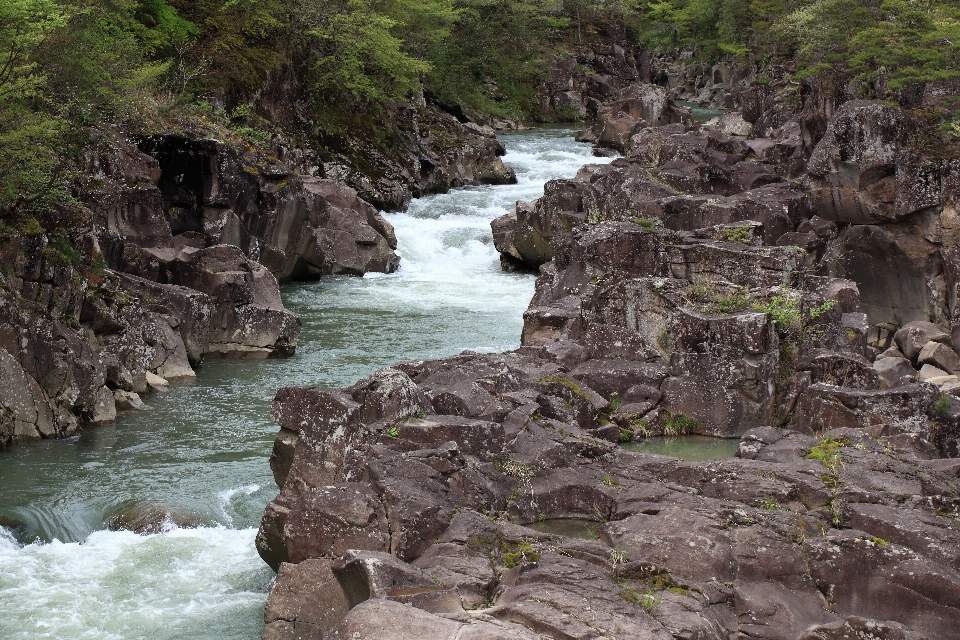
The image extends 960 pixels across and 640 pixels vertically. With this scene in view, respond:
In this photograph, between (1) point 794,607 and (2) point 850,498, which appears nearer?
(1) point 794,607

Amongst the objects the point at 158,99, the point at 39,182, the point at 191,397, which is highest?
the point at 158,99

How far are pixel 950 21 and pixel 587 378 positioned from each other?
1699cm

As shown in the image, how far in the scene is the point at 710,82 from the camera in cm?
6438

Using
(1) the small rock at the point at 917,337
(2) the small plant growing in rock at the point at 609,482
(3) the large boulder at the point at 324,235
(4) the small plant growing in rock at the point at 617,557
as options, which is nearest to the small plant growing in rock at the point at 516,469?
(2) the small plant growing in rock at the point at 609,482

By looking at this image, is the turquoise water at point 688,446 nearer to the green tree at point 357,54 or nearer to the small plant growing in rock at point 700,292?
the small plant growing in rock at point 700,292

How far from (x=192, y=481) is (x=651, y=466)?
690 centimetres

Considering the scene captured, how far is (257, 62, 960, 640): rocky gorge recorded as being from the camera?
27.8ft

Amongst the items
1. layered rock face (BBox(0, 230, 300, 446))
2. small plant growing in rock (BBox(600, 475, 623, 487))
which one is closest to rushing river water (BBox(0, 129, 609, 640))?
layered rock face (BBox(0, 230, 300, 446))

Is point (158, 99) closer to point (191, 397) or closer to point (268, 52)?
point (268, 52)

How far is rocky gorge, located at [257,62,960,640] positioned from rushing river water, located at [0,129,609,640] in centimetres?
127

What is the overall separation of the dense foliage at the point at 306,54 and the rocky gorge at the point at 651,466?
7.64m

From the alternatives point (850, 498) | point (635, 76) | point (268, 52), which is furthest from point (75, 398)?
point (635, 76)

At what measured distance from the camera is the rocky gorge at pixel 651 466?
27.8 feet

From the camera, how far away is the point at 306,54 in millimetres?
37406
